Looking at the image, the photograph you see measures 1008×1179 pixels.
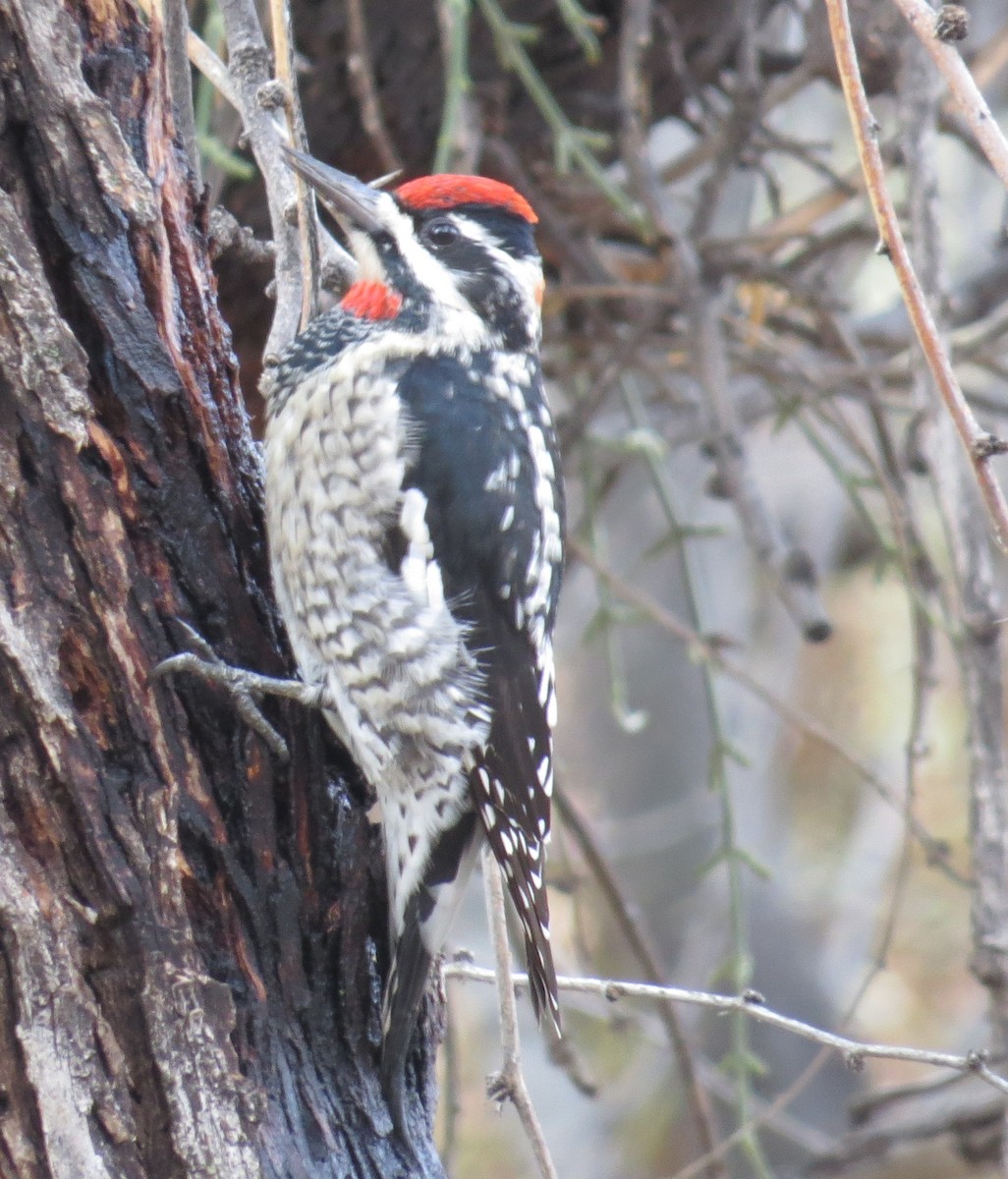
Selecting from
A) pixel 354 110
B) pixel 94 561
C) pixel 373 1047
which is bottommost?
pixel 373 1047

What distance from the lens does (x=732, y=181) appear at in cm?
573

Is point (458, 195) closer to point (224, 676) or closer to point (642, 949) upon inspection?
point (224, 676)

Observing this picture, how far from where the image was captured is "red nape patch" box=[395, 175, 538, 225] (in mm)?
2668

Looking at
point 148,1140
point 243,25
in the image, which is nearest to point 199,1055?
point 148,1140

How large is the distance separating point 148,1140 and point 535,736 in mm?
988

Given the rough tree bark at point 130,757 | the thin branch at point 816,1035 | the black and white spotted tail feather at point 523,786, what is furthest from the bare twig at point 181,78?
the thin branch at point 816,1035

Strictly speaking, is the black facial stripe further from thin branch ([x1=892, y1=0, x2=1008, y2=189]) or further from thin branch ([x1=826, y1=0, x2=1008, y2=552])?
thin branch ([x1=892, y1=0, x2=1008, y2=189])

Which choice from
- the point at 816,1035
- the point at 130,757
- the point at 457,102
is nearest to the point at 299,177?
the point at 457,102

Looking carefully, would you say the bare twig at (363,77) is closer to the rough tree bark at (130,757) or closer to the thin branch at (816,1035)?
the rough tree bark at (130,757)

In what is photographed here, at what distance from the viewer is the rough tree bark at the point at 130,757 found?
1658 mm

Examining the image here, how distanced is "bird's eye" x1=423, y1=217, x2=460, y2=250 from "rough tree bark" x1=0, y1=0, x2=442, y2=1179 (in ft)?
2.63

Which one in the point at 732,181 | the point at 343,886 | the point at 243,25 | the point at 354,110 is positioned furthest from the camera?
the point at 732,181

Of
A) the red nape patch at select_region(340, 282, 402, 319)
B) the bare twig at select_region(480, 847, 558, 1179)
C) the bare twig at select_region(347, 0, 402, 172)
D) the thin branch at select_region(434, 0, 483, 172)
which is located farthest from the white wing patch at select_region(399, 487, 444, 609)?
the bare twig at select_region(347, 0, 402, 172)

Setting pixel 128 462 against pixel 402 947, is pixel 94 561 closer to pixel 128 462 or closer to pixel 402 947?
pixel 128 462
